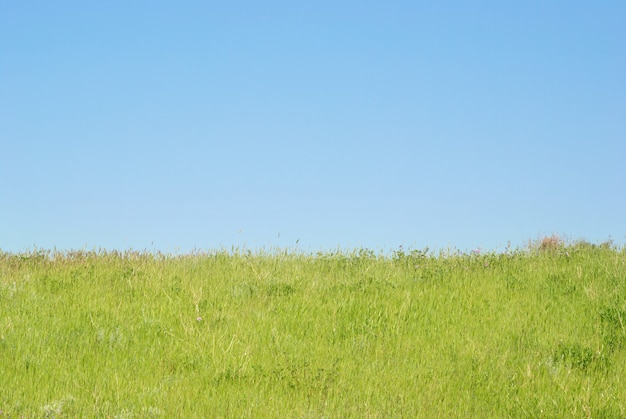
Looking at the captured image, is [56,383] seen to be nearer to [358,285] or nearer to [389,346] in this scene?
[389,346]

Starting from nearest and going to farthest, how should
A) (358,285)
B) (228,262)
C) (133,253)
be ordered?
(358,285) → (228,262) → (133,253)

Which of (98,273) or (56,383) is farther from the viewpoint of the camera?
(98,273)

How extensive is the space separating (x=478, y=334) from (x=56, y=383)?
4.97 metres

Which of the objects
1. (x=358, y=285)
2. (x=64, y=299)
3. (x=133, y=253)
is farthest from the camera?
(x=133, y=253)

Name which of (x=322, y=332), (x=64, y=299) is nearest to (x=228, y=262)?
(x=64, y=299)

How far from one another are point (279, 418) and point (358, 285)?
13.8 feet

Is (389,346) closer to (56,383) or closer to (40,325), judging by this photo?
(56,383)

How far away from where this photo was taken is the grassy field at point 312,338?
21.0 ft

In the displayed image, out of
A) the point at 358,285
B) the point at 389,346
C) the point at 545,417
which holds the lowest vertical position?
the point at 545,417

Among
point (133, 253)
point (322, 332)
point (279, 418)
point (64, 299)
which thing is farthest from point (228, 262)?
point (279, 418)

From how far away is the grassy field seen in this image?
641 centimetres

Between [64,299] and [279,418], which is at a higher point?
[64,299]

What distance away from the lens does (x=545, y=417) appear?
20.9ft

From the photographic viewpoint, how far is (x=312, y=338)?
7.96m
